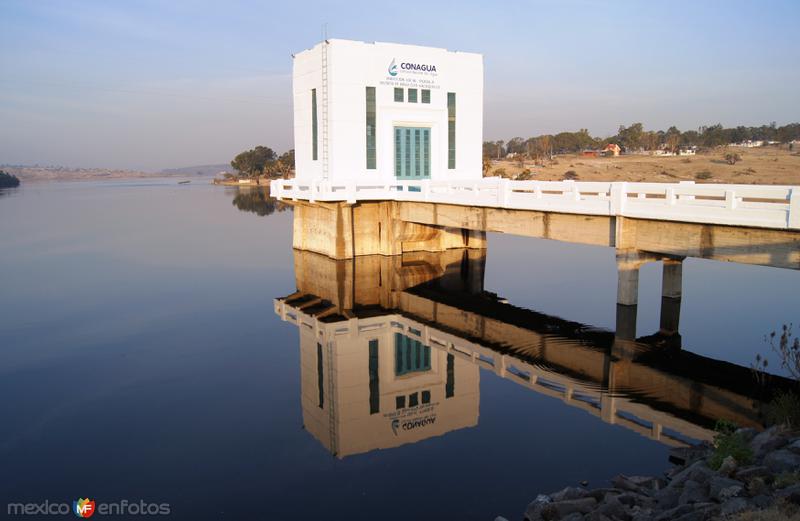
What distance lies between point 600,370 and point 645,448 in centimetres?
391

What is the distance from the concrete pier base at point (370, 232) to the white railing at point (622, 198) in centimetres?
131

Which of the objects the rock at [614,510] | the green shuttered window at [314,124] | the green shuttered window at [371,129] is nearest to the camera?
the rock at [614,510]

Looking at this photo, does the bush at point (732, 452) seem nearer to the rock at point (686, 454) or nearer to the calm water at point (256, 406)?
the rock at point (686, 454)

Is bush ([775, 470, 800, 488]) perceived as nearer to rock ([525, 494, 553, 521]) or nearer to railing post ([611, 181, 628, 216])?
rock ([525, 494, 553, 521])

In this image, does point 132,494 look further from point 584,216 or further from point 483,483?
point 584,216

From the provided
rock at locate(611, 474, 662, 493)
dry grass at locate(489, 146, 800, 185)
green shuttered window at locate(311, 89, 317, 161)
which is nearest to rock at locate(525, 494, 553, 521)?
rock at locate(611, 474, 662, 493)

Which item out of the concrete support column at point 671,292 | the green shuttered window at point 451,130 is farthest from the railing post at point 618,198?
the green shuttered window at point 451,130

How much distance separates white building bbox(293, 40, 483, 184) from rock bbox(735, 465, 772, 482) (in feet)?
76.3

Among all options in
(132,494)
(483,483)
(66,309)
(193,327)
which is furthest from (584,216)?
(66,309)

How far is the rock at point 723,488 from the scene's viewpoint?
23.9 feet

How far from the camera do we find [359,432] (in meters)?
12.5

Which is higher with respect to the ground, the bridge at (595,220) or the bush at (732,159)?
the bush at (732,159)

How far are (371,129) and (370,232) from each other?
466 cm

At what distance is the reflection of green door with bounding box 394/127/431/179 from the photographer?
30.4 m
